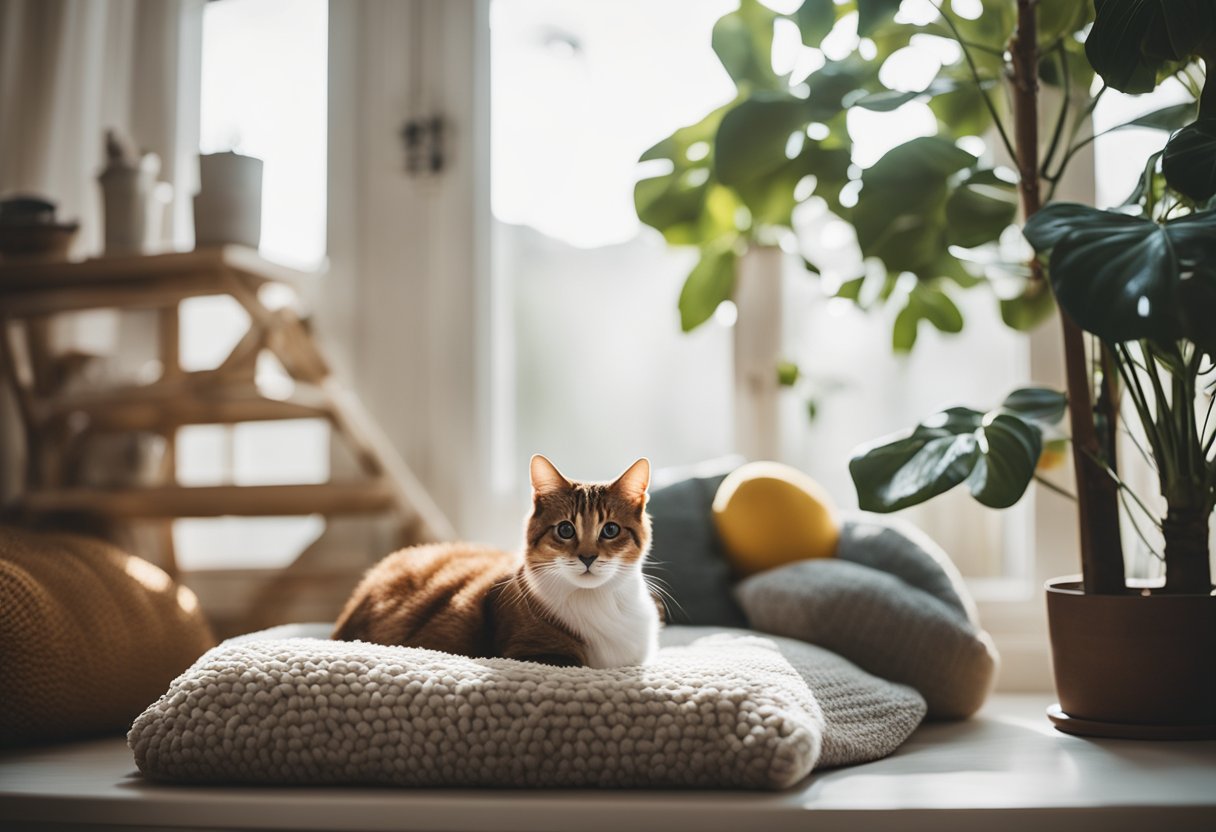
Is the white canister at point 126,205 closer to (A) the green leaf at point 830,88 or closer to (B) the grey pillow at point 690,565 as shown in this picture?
(B) the grey pillow at point 690,565

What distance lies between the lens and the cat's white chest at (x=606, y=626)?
984mm

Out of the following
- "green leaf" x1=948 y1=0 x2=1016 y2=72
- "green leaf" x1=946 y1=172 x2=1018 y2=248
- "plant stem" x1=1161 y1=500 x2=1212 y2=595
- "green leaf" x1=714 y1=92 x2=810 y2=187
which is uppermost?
"green leaf" x1=948 y1=0 x2=1016 y2=72

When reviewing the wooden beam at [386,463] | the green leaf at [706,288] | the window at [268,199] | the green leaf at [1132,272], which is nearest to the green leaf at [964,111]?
the green leaf at [706,288]

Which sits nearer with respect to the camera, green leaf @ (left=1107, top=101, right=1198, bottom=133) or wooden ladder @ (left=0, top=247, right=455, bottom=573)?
green leaf @ (left=1107, top=101, right=1198, bottom=133)

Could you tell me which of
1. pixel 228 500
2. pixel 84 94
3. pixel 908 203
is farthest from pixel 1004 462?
pixel 84 94

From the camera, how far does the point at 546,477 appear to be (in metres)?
1.04

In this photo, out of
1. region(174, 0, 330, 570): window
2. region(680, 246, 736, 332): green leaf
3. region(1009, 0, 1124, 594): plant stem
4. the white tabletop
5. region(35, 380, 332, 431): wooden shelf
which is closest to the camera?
the white tabletop

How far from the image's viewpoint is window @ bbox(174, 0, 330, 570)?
1.93 metres

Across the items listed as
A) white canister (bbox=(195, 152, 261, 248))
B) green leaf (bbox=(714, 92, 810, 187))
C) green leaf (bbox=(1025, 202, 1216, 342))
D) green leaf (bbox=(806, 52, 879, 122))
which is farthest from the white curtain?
green leaf (bbox=(1025, 202, 1216, 342))

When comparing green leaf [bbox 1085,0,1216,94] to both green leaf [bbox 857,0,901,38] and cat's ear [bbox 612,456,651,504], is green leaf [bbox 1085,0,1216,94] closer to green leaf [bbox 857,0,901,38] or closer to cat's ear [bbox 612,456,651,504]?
green leaf [bbox 857,0,901,38]

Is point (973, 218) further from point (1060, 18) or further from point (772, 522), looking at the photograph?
point (772, 522)

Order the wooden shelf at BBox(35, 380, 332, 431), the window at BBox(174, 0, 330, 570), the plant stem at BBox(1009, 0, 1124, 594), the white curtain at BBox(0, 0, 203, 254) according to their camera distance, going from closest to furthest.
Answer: the plant stem at BBox(1009, 0, 1124, 594) < the wooden shelf at BBox(35, 380, 332, 431) < the white curtain at BBox(0, 0, 203, 254) < the window at BBox(174, 0, 330, 570)

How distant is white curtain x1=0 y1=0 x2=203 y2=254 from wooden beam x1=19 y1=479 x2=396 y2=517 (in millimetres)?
503

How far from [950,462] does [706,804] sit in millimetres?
460
